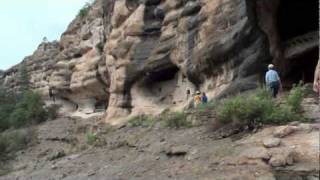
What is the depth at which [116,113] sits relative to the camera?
2623 centimetres

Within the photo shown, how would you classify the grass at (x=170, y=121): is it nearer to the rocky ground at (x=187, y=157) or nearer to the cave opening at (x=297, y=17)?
the rocky ground at (x=187, y=157)

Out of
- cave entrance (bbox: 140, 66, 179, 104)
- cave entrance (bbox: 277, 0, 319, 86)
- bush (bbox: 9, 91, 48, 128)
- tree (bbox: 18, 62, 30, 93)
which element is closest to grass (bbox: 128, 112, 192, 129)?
cave entrance (bbox: 140, 66, 179, 104)

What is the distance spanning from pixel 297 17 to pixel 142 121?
22.3 feet

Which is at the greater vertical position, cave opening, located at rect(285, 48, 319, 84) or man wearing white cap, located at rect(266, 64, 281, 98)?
cave opening, located at rect(285, 48, 319, 84)

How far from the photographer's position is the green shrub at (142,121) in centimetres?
2101

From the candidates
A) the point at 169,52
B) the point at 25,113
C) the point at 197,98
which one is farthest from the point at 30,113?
the point at 197,98

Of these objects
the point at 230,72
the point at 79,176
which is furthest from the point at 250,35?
the point at 79,176

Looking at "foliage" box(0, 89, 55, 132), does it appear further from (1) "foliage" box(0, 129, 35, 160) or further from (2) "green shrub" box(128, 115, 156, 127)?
(2) "green shrub" box(128, 115, 156, 127)

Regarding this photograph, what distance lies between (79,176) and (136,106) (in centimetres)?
1033

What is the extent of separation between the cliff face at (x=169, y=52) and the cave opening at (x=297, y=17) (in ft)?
0.17

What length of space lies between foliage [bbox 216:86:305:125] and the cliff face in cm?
485

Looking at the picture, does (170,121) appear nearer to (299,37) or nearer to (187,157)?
(187,157)

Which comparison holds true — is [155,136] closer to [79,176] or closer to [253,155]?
[79,176]

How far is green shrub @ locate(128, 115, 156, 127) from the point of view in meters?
21.0
